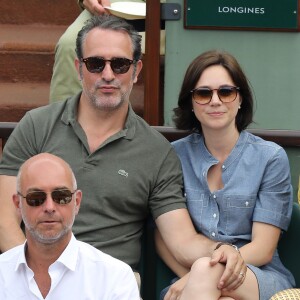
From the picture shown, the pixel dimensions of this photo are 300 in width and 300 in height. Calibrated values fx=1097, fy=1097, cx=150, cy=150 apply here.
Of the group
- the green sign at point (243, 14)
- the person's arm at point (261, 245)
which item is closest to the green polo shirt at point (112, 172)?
the person's arm at point (261, 245)

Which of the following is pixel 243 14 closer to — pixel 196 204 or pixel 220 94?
pixel 220 94

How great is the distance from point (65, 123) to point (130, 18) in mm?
1327

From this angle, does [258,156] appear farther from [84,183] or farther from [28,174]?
[28,174]

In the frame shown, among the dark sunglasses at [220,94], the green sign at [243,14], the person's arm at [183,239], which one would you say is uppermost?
the green sign at [243,14]

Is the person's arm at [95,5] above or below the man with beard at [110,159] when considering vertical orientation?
above

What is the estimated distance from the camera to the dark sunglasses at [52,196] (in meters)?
4.06

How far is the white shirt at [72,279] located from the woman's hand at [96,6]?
241 cm

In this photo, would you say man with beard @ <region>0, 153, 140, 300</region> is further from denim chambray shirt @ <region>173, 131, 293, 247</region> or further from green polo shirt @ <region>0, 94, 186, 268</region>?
denim chambray shirt @ <region>173, 131, 293, 247</region>

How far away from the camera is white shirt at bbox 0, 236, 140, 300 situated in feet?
13.3

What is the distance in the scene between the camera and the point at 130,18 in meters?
6.23

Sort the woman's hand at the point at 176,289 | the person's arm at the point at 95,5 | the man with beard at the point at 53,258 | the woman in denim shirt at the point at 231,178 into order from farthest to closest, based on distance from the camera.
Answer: the person's arm at the point at 95,5
the woman in denim shirt at the point at 231,178
the woman's hand at the point at 176,289
the man with beard at the point at 53,258

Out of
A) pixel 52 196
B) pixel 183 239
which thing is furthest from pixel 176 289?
pixel 52 196

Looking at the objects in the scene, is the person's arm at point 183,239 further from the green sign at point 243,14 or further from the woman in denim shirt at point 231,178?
the green sign at point 243,14

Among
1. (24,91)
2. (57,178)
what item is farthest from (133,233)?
(24,91)
